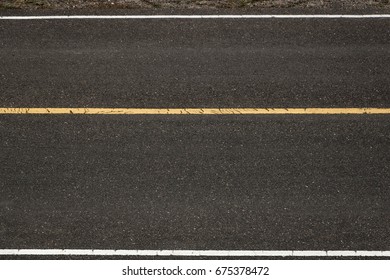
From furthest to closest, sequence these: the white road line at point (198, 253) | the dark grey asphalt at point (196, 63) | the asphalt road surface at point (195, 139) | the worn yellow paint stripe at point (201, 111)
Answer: the dark grey asphalt at point (196, 63) → the worn yellow paint stripe at point (201, 111) → the asphalt road surface at point (195, 139) → the white road line at point (198, 253)

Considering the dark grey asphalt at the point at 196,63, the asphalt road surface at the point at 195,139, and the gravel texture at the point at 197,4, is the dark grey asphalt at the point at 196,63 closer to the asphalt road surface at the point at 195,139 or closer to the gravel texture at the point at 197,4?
the asphalt road surface at the point at 195,139

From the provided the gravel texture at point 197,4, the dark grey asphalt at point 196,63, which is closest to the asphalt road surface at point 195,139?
the dark grey asphalt at point 196,63

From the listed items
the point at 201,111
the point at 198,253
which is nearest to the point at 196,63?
the point at 201,111

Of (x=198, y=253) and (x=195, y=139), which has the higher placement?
(x=195, y=139)

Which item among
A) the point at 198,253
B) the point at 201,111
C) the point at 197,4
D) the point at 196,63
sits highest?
the point at 197,4

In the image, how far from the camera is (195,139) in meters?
10.3

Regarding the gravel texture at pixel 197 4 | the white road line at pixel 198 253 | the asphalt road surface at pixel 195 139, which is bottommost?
the white road line at pixel 198 253

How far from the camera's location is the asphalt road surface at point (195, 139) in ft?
30.7

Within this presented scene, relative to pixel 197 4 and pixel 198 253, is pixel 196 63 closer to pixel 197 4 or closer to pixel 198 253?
pixel 197 4

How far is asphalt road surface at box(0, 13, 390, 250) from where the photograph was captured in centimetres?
936

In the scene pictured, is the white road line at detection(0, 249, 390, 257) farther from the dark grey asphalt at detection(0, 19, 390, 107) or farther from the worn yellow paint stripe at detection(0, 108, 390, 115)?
the dark grey asphalt at detection(0, 19, 390, 107)

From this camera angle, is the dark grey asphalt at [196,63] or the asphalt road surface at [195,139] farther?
the dark grey asphalt at [196,63]

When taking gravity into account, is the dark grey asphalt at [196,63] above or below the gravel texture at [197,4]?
below

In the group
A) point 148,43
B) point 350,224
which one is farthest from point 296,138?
point 148,43
